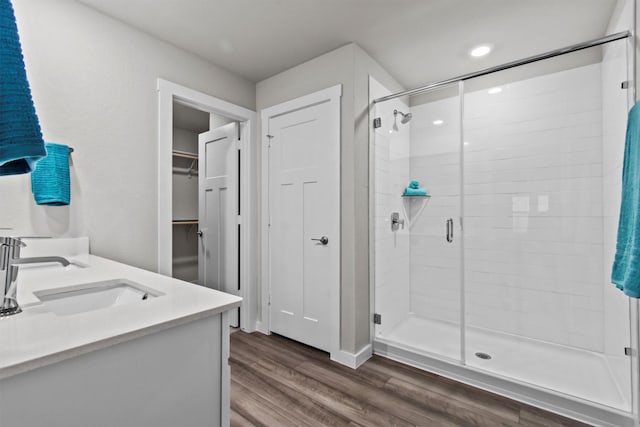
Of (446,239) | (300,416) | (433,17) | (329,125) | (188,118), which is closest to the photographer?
(300,416)

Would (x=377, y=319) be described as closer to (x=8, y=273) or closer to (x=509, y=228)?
(x=509, y=228)

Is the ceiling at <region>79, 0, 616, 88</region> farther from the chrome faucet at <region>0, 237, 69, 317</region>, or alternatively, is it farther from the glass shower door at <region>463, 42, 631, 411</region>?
the chrome faucet at <region>0, 237, 69, 317</region>

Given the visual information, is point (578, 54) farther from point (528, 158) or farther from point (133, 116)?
point (133, 116)

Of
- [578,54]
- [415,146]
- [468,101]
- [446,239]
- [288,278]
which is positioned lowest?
[288,278]

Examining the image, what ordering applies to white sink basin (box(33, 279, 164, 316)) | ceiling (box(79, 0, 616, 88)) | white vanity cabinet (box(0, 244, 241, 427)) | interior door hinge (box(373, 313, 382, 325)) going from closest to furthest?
1. white vanity cabinet (box(0, 244, 241, 427))
2. white sink basin (box(33, 279, 164, 316))
3. ceiling (box(79, 0, 616, 88))
4. interior door hinge (box(373, 313, 382, 325))

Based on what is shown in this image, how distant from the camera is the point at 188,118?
411 cm

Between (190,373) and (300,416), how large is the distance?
3.73 ft

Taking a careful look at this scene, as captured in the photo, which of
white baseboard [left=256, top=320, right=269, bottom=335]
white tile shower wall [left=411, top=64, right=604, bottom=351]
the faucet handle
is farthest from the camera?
white baseboard [left=256, top=320, right=269, bottom=335]

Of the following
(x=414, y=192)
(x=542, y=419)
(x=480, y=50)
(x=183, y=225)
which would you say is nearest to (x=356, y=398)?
(x=542, y=419)

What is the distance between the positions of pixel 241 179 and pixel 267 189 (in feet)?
1.00

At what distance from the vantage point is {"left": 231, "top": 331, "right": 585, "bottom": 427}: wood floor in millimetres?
1668

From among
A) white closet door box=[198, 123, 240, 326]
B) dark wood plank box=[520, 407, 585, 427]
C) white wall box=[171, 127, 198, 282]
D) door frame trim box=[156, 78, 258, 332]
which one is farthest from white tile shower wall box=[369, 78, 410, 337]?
white wall box=[171, 127, 198, 282]

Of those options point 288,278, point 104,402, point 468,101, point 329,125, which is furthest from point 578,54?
point 104,402

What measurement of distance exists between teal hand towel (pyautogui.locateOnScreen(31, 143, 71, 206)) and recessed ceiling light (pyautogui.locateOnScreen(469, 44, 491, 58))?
120 inches
